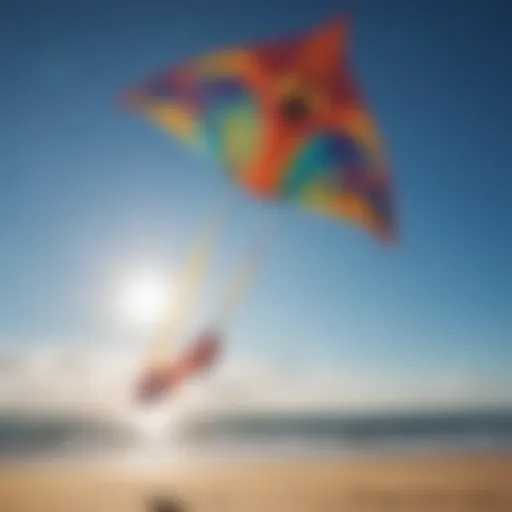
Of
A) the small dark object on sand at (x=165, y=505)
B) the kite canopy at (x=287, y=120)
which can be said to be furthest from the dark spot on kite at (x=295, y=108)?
the small dark object on sand at (x=165, y=505)

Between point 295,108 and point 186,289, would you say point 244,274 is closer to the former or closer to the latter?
point 186,289

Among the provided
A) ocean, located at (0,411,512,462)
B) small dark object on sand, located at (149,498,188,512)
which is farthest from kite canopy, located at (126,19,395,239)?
small dark object on sand, located at (149,498,188,512)

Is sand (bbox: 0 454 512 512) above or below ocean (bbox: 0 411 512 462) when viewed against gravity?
below

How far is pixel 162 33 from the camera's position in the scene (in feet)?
4.88

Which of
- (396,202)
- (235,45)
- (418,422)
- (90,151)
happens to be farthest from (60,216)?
(418,422)

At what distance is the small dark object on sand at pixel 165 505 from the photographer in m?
1.36

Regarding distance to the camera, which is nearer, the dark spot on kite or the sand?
the sand

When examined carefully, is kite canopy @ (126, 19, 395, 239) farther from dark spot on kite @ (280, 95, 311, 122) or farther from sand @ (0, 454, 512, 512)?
sand @ (0, 454, 512, 512)

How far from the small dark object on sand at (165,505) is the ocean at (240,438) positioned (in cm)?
6

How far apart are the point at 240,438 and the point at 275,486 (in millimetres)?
84

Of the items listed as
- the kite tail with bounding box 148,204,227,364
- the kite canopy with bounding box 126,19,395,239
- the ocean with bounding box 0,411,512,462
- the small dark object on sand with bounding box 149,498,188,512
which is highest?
the kite canopy with bounding box 126,19,395,239

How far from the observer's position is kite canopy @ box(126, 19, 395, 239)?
1.44 m

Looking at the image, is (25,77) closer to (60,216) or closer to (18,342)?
(60,216)

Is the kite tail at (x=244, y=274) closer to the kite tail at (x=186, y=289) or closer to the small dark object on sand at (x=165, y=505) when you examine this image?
the kite tail at (x=186, y=289)
